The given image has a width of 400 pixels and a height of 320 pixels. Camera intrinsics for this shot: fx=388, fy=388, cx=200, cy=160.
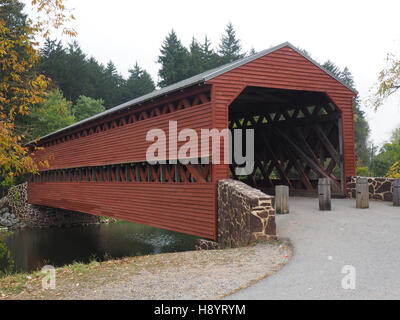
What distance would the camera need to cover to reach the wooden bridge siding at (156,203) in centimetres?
973

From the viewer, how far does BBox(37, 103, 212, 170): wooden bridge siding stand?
10.2 meters

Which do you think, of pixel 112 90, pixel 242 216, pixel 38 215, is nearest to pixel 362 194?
pixel 242 216

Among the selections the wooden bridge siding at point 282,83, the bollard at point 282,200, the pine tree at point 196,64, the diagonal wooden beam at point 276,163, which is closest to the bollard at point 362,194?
the bollard at point 282,200

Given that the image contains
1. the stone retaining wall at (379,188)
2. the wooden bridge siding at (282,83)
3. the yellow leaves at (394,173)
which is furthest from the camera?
the yellow leaves at (394,173)

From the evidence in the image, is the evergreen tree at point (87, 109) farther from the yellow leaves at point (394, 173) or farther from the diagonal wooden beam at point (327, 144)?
the yellow leaves at point (394, 173)

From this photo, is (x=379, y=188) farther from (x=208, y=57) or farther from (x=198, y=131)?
(x=208, y=57)

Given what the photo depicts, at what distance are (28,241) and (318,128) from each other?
16.4m

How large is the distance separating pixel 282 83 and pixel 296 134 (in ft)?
13.2

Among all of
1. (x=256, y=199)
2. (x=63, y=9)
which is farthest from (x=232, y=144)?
(x=63, y=9)

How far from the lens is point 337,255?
6.33 m

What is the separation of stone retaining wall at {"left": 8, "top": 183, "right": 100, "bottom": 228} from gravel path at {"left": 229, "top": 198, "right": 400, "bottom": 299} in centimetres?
2031

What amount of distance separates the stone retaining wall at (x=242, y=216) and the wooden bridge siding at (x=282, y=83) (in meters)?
0.81

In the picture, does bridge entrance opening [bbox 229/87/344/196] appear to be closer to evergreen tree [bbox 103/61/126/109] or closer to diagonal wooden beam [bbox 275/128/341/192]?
diagonal wooden beam [bbox 275/128/341/192]
